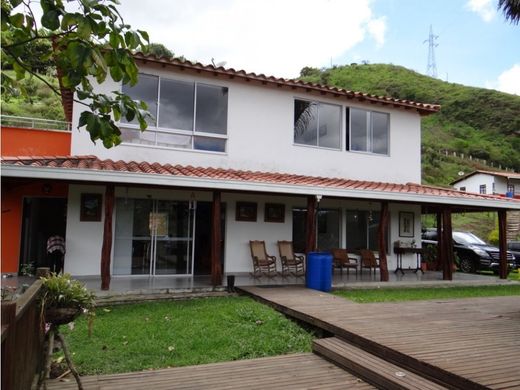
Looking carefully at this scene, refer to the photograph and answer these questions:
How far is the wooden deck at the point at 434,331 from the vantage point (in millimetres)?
4231

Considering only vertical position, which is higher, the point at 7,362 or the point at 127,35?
the point at 127,35

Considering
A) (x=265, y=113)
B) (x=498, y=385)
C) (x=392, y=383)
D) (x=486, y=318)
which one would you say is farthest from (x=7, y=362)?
(x=265, y=113)

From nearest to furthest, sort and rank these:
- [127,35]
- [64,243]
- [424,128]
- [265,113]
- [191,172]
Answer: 1. [127,35]
2. [191,172]
3. [64,243]
4. [265,113]
5. [424,128]

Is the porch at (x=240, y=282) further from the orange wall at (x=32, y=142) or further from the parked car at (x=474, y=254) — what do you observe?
the orange wall at (x=32, y=142)

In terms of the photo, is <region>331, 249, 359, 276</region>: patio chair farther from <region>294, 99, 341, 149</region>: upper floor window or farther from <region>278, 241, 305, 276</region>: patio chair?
<region>294, 99, 341, 149</region>: upper floor window

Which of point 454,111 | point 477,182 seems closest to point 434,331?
point 477,182

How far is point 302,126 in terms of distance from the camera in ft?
42.7

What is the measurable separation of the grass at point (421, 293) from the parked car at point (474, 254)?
381 centimetres

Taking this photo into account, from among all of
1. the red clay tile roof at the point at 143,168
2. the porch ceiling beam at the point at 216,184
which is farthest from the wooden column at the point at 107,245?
the red clay tile roof at the point at 143,168

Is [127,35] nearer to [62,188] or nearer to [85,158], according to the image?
[85,158]

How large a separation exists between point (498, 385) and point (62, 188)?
10968 millimetres

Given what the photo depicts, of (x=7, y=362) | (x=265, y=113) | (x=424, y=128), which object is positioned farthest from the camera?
(x=424, y=128)

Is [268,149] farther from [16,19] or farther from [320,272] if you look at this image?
[16,19]

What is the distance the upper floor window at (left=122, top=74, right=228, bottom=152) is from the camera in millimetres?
11117
